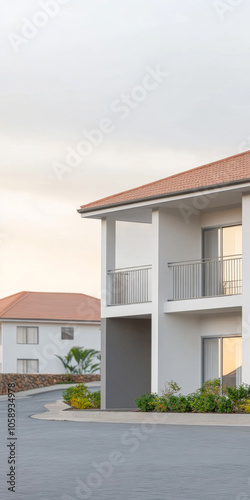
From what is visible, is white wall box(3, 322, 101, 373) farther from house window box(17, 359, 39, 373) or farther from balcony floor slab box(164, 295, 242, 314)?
balcony floor slab box(164, 295, 242, 314)

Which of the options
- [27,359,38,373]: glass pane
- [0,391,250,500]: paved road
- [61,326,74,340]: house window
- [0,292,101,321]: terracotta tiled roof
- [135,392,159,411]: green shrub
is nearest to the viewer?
[0,391,250,500]: paved road

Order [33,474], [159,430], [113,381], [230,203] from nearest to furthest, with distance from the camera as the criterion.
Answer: [33,474] → [159,430] → [230,203] → [113,381]

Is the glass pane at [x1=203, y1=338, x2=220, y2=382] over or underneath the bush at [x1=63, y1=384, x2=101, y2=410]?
over

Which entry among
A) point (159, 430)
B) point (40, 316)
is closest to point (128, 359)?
point (159, 430)

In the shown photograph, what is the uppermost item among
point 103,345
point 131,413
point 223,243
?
point 223,243

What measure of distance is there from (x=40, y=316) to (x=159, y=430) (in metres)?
40.6

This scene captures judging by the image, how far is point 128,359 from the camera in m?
30.2

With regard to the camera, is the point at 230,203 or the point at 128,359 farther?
the point at 128,359

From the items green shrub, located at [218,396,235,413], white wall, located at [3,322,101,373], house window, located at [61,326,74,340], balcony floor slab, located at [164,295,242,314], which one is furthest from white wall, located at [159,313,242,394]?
house window, located at [61,326,74,340]

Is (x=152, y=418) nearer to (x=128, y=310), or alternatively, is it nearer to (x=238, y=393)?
(x=238, y=393)

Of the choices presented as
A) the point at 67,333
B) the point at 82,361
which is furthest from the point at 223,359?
the point at 67,333

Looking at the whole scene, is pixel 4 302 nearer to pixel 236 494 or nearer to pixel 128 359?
pixel 128 359

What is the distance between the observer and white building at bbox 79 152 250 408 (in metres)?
26.9

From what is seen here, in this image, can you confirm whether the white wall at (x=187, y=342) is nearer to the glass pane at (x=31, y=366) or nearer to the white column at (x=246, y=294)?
the white column at (x=246, y=294)
